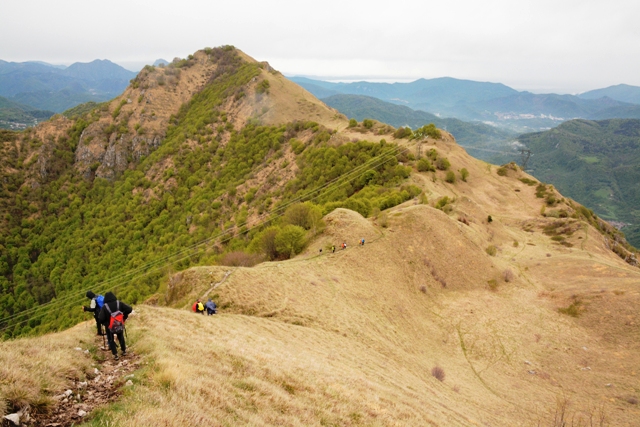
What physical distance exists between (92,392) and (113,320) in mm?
2372

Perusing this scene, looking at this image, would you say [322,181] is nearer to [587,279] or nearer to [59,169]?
[587,279]

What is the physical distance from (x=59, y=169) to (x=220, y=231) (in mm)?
70460

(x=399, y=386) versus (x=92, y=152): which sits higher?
(x=92, y=152)

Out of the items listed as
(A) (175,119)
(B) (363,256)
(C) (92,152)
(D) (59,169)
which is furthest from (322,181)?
(D) (59,169)

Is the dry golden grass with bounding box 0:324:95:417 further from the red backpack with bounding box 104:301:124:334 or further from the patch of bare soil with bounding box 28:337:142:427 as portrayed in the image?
the red backpack with bounding box 104:301:124:334

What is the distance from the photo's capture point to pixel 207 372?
382 inches

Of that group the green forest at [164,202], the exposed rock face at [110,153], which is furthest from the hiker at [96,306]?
the exposed rock face at [110,153]

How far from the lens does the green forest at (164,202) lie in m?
59.9

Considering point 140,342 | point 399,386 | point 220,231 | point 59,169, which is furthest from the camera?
point 59,169

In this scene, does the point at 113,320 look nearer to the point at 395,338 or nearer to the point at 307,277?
the point at 307,277

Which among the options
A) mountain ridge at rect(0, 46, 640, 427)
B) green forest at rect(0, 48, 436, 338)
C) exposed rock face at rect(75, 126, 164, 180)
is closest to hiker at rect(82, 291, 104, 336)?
mountain ridge at rect(0, 46, 640, 427)

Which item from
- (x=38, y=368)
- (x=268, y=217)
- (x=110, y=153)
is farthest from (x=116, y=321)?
(x=110, y=153)

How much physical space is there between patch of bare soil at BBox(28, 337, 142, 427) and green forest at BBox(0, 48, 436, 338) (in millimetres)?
29210

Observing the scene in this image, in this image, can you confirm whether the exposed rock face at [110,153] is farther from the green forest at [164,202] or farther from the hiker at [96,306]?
the hiker at [96,306]
